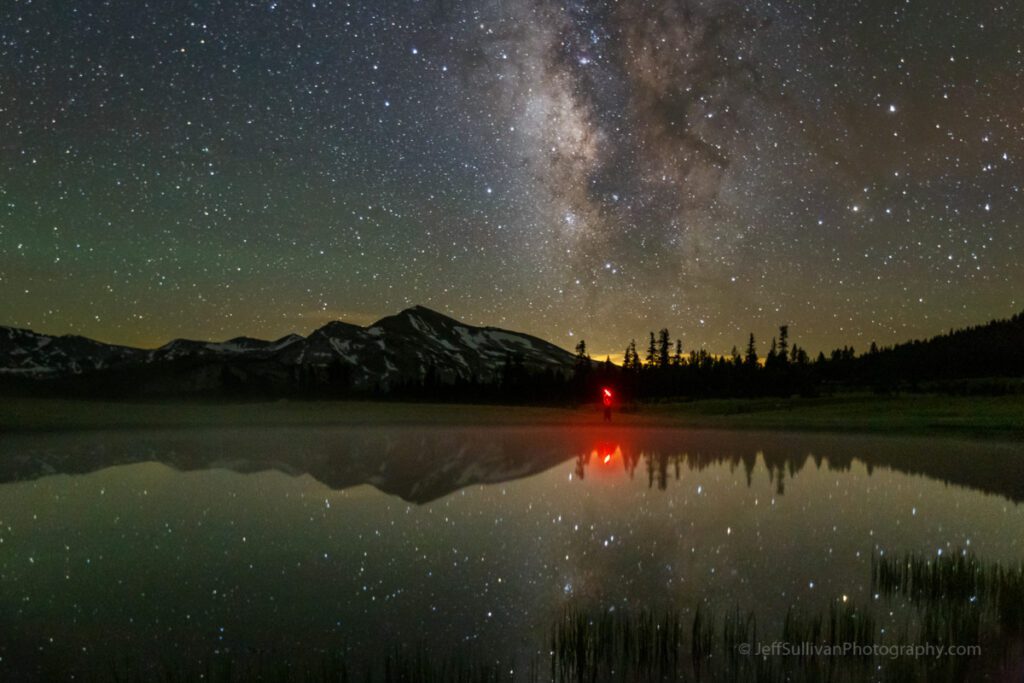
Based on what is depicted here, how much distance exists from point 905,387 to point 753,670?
355ft

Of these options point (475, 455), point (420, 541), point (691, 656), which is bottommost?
point (475, 455)

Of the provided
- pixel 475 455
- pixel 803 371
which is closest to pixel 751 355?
pixel 803 371

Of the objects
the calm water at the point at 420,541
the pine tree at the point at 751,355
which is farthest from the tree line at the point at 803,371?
the calm water at the point at 420,541

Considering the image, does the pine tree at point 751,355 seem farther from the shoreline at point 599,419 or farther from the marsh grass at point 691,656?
the marsh grass at point 691,656

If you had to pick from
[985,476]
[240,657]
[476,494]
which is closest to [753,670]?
[240,657]

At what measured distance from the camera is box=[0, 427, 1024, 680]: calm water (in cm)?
925

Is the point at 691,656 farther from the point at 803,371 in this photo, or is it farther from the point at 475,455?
the point at 803,371

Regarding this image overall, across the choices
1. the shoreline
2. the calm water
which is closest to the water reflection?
the calm water

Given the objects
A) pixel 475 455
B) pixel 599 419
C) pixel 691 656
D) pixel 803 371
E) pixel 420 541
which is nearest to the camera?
pixel 691 656

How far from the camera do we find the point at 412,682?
285 inches

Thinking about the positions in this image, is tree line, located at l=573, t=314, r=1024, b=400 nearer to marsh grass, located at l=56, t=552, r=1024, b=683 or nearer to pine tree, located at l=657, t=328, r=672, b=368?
pine tree, located at l=657, t=328, r=672, b=368

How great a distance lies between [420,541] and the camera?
14.3 meters

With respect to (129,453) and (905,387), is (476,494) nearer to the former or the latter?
(129,453)

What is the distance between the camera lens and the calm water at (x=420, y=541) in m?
9.25
